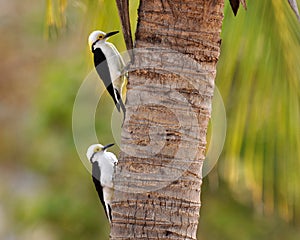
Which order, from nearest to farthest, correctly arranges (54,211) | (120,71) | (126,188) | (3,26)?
(126,188) < (120,71) < (54,211) < (3,26)

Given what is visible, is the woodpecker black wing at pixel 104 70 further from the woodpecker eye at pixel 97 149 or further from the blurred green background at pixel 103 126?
the blurred green background at pixel 103 126

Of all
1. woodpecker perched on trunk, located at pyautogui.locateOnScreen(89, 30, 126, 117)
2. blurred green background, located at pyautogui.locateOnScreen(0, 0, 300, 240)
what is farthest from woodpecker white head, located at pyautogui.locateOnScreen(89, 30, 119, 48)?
blurred green background, located at pyautogui.locateOnScreen(0, 0, 300, 240)

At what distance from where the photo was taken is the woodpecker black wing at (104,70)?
442cm

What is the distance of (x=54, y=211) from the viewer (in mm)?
9305

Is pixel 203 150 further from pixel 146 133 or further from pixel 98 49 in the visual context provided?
pixel 98 49

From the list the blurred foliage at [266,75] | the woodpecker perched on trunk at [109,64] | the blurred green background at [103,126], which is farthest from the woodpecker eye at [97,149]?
the blurred foliage at [266,75]

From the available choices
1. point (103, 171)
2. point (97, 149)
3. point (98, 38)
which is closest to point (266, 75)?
point (98, 38)

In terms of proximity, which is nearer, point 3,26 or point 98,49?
point 98,49

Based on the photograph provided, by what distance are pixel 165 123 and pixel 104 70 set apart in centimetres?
81

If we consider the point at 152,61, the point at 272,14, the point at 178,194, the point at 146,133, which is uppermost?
the point at 272,14

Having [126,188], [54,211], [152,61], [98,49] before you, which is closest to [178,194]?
[126,188]

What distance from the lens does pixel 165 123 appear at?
3.77 meters

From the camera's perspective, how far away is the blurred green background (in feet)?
16.6

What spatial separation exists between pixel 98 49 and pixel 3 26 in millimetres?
12479
